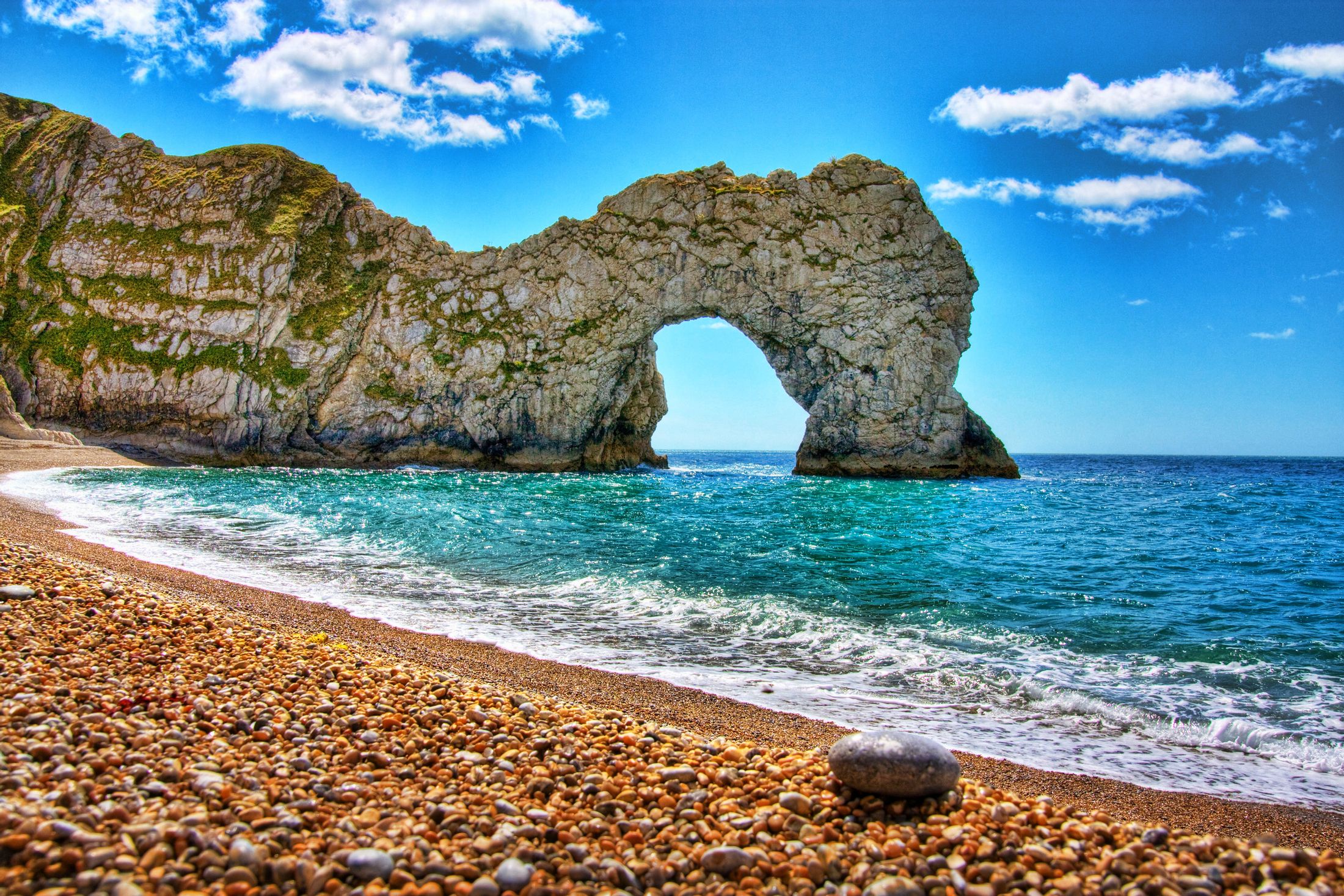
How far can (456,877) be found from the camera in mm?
2889

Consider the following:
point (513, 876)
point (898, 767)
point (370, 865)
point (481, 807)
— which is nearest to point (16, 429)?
point (481, 807)

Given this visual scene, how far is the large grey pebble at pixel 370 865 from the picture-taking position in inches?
113

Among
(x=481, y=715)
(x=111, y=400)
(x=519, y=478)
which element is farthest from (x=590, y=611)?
(x=111, y=400)

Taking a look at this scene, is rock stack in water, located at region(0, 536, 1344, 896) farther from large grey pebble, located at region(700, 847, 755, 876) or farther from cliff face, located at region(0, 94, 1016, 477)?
cliff face, located at region(0, 94, 1016, 477)

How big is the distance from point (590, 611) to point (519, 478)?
32.1 metres

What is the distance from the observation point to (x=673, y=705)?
6.35m

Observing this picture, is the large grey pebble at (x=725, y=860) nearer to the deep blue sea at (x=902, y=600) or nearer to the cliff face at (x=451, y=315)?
the deep blue sea at (x=902, y=600)

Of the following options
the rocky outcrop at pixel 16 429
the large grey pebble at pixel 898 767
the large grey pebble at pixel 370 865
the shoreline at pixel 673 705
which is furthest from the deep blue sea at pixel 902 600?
the rocky outcrop at pixel 16 429

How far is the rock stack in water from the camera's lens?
114 inches

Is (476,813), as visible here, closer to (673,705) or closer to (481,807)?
(481,807)

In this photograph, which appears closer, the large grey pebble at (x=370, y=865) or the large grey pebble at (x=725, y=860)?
the large grey pebble at (x=370, y=865)

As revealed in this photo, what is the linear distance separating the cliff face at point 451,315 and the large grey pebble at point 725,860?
154 ft

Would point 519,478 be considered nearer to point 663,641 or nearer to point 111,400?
point 111,400

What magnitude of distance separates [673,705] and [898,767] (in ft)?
9.32
